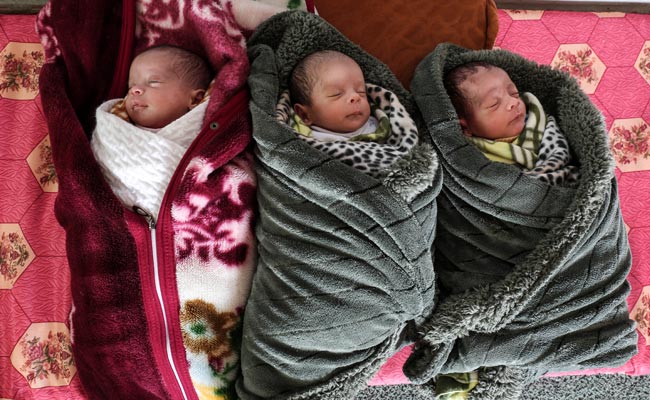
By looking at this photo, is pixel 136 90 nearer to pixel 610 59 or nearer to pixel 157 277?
pixel 157 277

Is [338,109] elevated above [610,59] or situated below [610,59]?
above

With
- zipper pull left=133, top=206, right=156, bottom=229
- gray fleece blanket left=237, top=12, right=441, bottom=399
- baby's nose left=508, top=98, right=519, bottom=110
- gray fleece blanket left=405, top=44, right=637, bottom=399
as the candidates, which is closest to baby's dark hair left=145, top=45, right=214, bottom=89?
gray fleece blanket left=237, top=12, right=441, bottom=399

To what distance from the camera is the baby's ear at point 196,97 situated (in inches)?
42.4

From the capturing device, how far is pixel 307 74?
1116mm

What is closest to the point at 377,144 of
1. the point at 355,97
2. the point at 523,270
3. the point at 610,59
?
the point at 355,97

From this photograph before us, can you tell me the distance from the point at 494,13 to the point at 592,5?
15.7 inches

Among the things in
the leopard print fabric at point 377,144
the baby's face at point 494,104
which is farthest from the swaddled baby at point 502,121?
the leopard print fabric at point 377,144

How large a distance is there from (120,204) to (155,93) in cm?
23

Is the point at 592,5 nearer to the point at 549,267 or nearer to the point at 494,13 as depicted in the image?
the point at 494,13

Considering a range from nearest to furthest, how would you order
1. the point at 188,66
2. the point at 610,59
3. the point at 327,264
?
the point at 327,264
the point at 188,66
the point at 610,59

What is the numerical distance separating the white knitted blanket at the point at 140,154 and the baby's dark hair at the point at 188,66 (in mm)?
91

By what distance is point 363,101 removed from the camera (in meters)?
1.12

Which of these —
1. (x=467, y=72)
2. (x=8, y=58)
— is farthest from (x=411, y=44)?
(x=8, y=58)

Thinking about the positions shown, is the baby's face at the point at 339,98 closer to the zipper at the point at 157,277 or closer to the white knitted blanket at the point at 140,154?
the white knitted blanket at the point at 140,154
